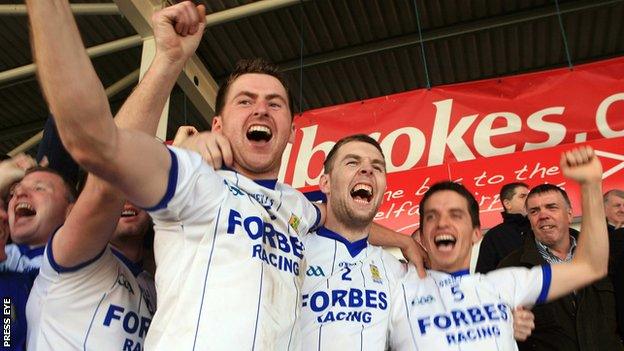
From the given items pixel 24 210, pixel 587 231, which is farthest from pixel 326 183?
pixel 24 210

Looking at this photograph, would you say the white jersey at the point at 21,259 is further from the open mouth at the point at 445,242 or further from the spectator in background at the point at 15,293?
the open mouth at the point at 445,242

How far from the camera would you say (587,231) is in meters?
2.22

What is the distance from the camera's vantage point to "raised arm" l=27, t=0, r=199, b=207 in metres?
1.00

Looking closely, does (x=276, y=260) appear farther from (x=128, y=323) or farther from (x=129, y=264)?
(x=129, y=264)

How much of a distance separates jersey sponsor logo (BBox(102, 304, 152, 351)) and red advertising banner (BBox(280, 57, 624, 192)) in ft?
9.10

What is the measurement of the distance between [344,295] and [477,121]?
273 cm

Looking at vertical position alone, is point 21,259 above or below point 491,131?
below

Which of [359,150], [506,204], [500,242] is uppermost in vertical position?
[506,204]

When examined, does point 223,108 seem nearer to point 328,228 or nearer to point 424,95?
point 328,228

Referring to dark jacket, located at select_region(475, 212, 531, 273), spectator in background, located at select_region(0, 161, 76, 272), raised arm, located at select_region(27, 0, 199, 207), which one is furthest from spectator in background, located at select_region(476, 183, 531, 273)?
raised arm, located at select_region(27, 0, 199, 207)

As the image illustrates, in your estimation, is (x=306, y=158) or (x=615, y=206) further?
(x=306, y=158)

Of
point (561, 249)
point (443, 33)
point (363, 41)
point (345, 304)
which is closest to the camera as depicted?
point (345, 304)

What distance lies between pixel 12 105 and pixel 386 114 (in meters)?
5.46

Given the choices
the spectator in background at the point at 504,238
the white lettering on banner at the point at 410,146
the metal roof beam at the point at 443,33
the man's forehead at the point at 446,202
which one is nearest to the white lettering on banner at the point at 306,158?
the white lettering on banner at the point at 410,146
